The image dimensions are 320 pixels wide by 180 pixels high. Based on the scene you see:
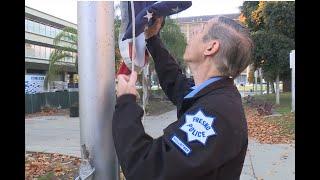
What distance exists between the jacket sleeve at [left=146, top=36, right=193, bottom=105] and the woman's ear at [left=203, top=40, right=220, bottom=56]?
536 mm

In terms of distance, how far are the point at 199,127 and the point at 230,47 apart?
42 cm

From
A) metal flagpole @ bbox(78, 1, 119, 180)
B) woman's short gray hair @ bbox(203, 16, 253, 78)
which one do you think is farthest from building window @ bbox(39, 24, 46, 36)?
woman's short gray hair @ bbox(203, 16, 253, 78)

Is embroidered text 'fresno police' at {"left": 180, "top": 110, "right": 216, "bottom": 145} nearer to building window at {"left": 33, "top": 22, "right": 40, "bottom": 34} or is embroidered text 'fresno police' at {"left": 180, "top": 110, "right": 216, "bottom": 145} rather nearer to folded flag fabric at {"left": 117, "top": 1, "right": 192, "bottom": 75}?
folded flag fabric at {"left": 117, "top": 1, "right": 192, "bottom": 75}

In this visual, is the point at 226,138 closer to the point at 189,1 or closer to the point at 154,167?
the point at 154,167

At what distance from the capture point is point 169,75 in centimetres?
245

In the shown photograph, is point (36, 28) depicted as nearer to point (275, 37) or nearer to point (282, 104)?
point (282, 104)

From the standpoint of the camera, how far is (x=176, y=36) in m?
26.7

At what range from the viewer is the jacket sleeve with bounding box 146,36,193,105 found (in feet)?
7.87

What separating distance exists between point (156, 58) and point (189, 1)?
1.49 feet

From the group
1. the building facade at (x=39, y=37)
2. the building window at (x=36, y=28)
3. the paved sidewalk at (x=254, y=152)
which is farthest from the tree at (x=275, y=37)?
the building window at (x=36, y=28)

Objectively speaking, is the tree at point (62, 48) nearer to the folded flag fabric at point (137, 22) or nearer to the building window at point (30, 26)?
the folded flag fabric at point (137, 22)

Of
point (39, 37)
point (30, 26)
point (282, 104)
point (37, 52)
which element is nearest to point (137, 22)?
point (282, 104)
